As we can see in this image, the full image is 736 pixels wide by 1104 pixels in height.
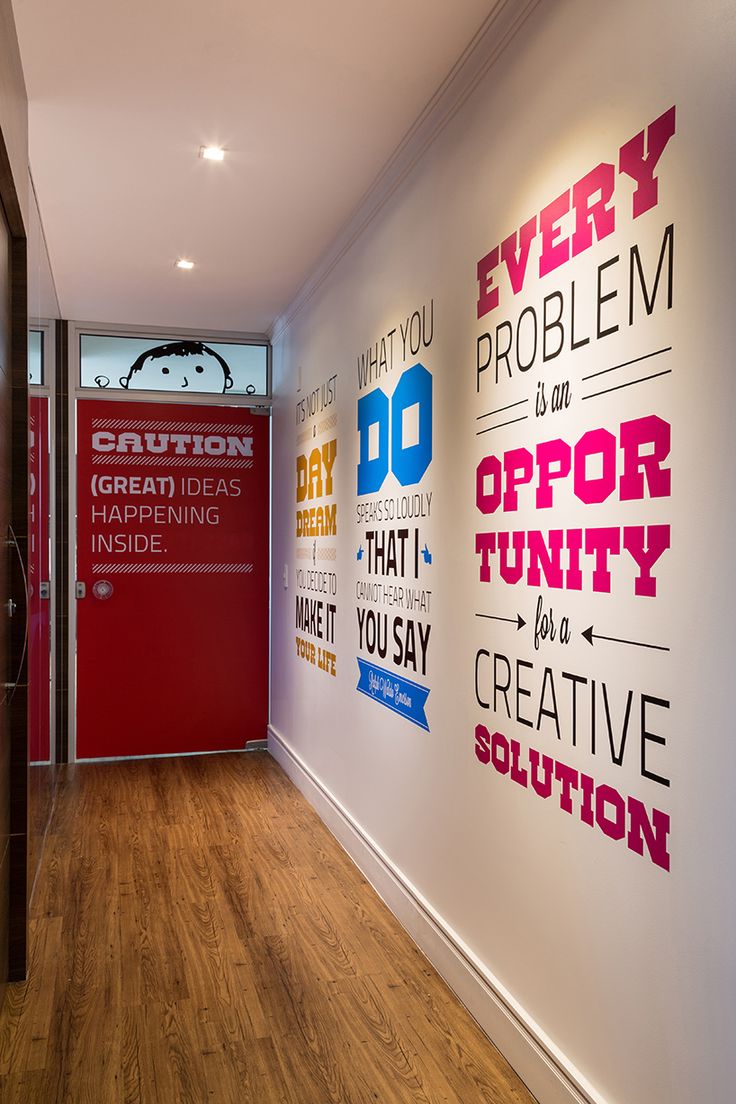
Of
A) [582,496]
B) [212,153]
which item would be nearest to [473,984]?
[582,496]

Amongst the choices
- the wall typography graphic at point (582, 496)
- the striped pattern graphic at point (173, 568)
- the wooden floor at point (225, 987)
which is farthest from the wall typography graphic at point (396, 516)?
the striped pattern graphic at point (173, 568)

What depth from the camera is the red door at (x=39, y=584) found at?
10.2 feet

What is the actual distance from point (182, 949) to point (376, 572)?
1476 millimetres

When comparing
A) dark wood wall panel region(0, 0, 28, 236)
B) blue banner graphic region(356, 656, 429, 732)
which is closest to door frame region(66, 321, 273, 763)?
blue banner graphic region(356, 656, 429, 732)

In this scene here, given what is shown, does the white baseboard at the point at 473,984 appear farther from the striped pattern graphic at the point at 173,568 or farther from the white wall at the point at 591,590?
the striped pattern graphic at the point at 173,568

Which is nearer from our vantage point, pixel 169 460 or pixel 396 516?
pixel 396 516

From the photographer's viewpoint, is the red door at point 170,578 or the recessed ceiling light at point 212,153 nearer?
the recessed ceiling light at point 212,153

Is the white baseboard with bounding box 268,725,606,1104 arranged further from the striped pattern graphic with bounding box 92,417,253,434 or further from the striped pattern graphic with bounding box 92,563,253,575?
the striped pattern graphic with bounding box 92,417,253,434

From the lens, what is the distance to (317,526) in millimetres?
4406

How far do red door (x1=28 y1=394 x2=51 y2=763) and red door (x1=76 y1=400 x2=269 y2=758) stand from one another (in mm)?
1233

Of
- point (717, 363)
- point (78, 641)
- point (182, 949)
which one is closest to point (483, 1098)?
point (182, 949)

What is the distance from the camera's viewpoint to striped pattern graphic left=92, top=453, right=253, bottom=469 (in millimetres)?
5508

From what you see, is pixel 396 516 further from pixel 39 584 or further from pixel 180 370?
pixel 180 370

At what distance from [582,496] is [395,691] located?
4.83 feet
